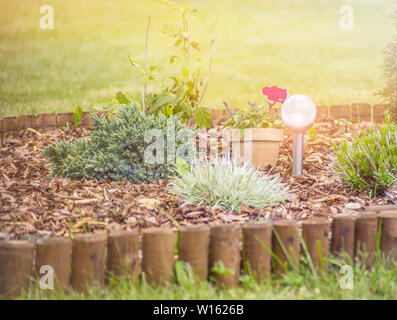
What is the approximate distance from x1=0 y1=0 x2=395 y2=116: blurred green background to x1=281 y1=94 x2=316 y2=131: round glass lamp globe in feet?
8.80

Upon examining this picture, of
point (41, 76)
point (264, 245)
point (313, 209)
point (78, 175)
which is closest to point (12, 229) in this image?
point (78, 175)

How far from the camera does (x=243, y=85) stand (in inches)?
313

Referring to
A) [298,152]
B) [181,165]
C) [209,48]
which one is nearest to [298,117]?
[298,152]

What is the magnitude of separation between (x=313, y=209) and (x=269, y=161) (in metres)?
1.08

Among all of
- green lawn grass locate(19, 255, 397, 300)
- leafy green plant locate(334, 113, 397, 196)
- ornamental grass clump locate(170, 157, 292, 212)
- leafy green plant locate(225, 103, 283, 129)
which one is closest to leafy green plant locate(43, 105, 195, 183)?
ornamental grass clump locate(170, 157, 292, 212)

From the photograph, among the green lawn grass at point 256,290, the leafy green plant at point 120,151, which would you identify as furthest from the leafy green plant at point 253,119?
the green lawn grass at point 256,290

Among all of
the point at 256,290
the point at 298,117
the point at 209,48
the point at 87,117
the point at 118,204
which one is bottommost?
the point at 256,290

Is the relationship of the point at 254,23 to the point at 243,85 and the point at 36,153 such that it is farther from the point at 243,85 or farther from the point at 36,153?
the point at 36,153

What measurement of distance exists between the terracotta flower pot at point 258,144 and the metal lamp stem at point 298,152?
0.29 metres

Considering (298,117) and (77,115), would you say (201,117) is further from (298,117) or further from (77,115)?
(77,115)

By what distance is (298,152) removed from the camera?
12.2ft

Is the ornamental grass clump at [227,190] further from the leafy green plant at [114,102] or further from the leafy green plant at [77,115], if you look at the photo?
the leafy green plant at [77,115]

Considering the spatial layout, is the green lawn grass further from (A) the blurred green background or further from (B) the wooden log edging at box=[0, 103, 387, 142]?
(A) the blurred green background

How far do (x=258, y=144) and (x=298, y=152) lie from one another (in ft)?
1.34
